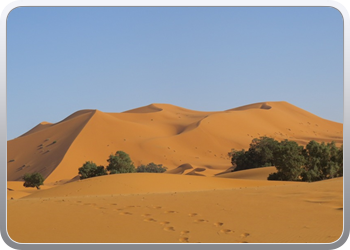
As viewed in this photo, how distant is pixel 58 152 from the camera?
243 ft

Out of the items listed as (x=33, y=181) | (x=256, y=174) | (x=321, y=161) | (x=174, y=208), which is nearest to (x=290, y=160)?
(x=321, y=161)

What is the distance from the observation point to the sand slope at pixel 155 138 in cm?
7119

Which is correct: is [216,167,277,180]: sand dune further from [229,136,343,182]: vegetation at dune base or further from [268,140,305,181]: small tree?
[268,140,305,181]: small tree

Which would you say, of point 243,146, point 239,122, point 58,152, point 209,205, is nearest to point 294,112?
point 239,122

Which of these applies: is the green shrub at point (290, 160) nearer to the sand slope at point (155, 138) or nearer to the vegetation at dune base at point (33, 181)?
the sand slope at point (155, 138)

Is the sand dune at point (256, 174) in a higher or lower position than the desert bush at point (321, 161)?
lower

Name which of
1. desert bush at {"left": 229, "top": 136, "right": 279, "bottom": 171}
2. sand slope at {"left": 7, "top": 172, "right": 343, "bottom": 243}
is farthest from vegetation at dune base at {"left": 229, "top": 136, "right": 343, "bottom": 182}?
sand slope at {"left": 7, "top": 172, "right": 343, "bottom": 243}

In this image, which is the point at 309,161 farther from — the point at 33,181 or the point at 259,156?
the point at 33,181

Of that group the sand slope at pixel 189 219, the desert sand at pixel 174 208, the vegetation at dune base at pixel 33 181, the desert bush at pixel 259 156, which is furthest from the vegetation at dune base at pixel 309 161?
the vegetation at dune base at pixel 33 181

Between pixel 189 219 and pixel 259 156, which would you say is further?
pixel 259 156

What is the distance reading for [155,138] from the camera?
269ft

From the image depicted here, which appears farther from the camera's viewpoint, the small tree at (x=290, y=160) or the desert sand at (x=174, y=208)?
the small tree at (x=290, y=160)

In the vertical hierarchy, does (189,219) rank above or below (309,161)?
below

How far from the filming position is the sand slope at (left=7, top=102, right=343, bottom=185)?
71188 millimetres
